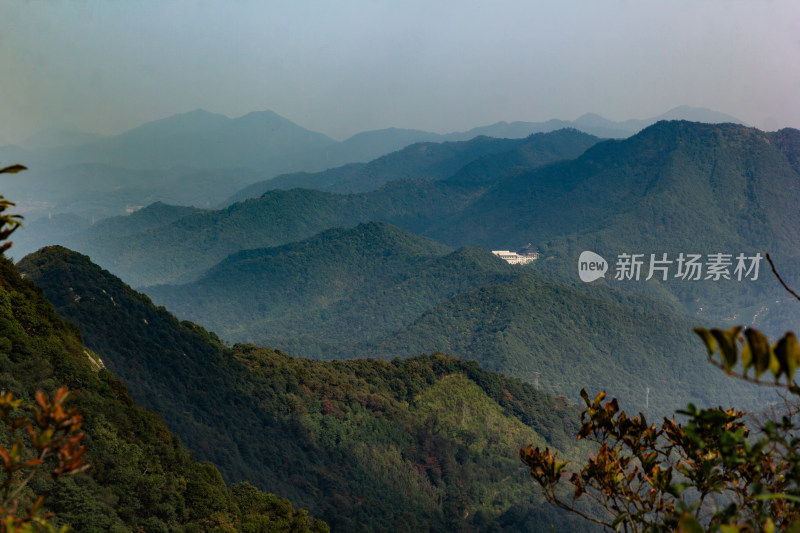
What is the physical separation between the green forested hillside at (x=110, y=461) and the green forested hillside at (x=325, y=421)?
8.81 meters

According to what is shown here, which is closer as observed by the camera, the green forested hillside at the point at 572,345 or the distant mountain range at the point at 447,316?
the green forested hillside at the point at 572,345

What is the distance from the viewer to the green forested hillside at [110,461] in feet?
69.4

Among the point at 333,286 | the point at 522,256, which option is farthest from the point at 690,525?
the point at 522,256

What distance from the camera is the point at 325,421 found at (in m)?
50.4

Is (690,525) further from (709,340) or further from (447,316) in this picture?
(447,316)

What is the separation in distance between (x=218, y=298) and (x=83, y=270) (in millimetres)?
108603

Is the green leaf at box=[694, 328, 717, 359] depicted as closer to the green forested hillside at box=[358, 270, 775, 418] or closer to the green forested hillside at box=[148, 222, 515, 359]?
the green forested hillside at box=[358, 270, 775, 418]

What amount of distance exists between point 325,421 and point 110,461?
27513 millimetres

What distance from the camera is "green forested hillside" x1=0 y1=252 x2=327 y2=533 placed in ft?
69.4

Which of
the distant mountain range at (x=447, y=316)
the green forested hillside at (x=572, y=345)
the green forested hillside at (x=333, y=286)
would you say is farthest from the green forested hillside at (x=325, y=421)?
the green forested hillside at (x=333, y=286)

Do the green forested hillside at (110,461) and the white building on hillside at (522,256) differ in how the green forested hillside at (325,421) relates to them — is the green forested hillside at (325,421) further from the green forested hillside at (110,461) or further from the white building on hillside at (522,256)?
the white building on hillside at (522,256)

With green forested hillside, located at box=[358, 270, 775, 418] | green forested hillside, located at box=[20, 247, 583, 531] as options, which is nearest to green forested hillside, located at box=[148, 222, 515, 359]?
green forested hillside, located at box=[358, 270, 775, 418]

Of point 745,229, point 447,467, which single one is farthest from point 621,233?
point 447,467

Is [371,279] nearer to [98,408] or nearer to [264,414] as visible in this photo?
[264,414]
